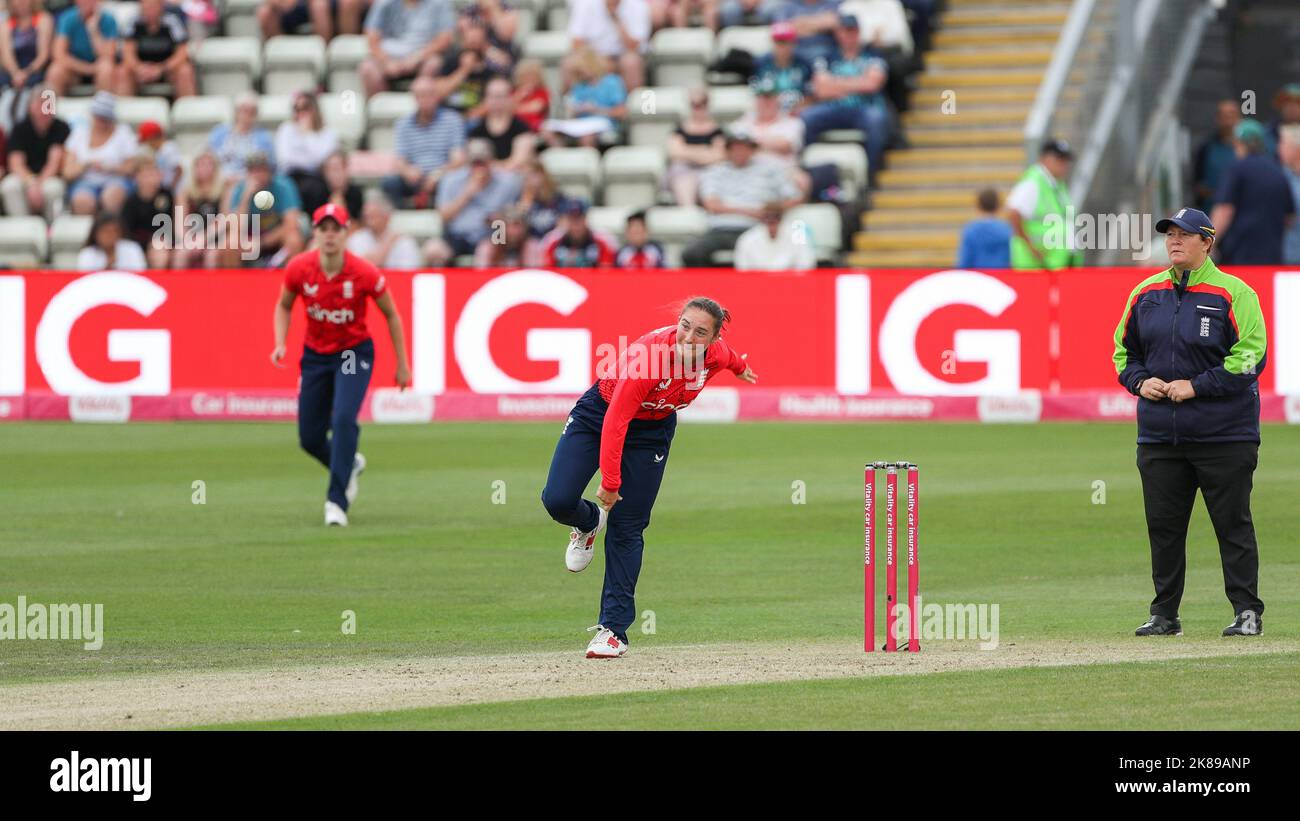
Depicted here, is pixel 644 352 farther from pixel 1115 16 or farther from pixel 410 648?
pixel 1115 16

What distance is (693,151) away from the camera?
28.4 meters

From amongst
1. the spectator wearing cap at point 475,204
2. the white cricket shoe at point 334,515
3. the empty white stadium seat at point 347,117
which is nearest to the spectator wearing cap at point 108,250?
the spectator wearing cap at point 475,204

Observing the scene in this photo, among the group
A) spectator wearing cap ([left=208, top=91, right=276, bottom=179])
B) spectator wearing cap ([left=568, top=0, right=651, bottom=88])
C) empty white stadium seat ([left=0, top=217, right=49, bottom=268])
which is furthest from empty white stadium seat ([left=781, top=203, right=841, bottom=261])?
empty white stadium seat ([left=0, top=217, right=49, bottom=268])

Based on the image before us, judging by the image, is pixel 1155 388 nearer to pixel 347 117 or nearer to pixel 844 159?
pixel 844 159

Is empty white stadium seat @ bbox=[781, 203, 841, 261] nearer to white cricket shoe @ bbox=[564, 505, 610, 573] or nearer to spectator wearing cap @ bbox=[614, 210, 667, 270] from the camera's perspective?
spectator wearing cap @ bbox=[614, 210, 667, 270]

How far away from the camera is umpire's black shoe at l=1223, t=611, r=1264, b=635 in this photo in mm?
12070

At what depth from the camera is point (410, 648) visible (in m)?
12.1

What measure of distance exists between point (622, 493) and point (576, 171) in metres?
17.5

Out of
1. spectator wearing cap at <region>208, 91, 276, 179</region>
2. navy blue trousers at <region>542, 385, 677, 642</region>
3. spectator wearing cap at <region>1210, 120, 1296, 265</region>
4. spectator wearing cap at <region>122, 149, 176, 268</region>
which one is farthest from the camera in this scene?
spectator wearing cap at <region>208, 91, 276, 179</region>

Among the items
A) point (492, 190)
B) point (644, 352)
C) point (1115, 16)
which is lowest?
point (644, 352)

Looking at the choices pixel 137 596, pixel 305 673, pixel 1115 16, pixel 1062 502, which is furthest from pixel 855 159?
pixel 305 673

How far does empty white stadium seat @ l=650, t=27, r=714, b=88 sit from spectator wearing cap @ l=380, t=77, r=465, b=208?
2.75 m

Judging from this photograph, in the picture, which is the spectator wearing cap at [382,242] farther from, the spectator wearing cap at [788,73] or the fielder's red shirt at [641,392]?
the fielder's red shirt at [641,392]

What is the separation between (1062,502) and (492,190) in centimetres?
1169
